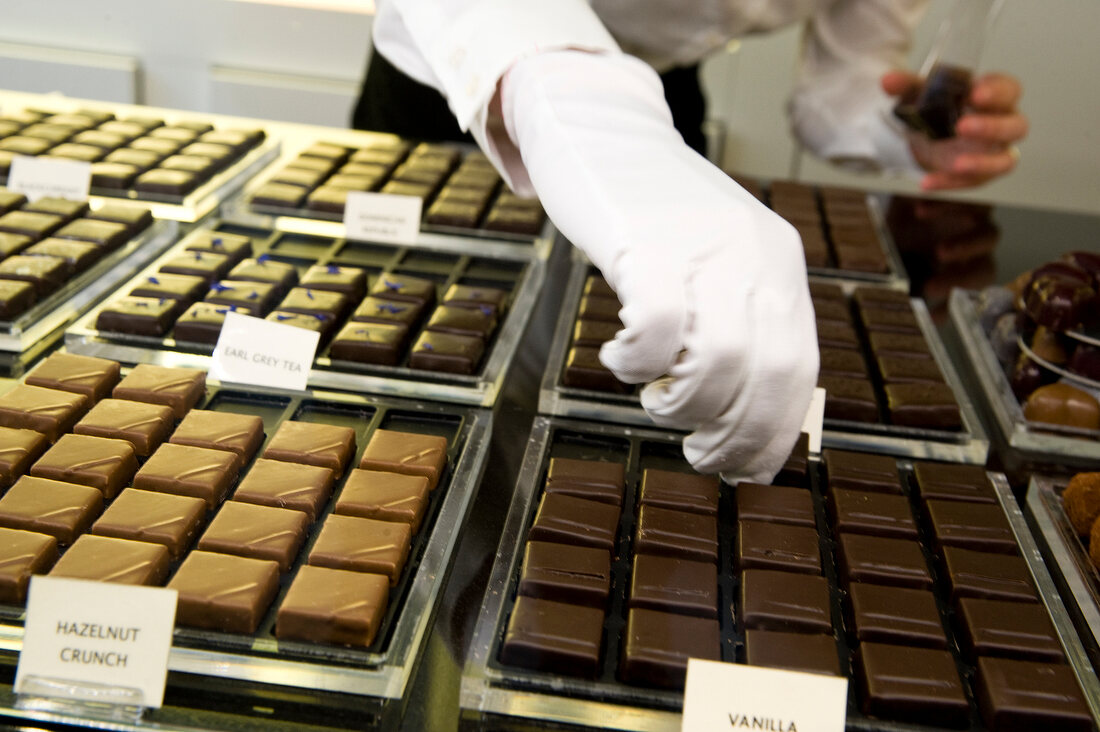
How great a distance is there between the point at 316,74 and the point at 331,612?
3.66 m

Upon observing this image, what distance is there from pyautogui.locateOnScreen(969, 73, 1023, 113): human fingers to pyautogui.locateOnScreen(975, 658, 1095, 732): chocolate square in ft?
5.12

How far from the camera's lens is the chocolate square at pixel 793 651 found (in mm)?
1111

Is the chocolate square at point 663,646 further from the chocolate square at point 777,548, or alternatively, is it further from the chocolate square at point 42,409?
the chocolate square at point 42,409

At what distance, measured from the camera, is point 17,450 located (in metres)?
1.36

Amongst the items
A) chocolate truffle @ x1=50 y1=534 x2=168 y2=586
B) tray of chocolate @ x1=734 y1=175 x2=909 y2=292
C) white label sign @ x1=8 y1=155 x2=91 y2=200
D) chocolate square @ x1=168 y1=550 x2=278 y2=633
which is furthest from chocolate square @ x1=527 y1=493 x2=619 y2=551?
white label sign @ x1=8 y1=155 x2=91 y2=200

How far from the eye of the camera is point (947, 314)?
207cm

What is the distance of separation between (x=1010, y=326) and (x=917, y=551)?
2.31 feet

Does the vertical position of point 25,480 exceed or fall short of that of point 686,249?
it falls short

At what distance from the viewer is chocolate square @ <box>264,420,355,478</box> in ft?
4.61

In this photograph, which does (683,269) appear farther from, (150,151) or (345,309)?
(150,151)

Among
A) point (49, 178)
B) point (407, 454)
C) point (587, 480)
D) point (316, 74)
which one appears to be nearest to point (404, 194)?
point (49, 178)

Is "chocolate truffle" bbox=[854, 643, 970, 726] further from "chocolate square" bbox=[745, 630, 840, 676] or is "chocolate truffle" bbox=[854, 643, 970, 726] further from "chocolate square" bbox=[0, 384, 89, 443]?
"chocolate square" bbox=[0, 384, 89, 443]

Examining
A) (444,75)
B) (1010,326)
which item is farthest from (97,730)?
(1010,326)

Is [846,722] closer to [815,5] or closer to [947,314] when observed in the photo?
[947,314]
